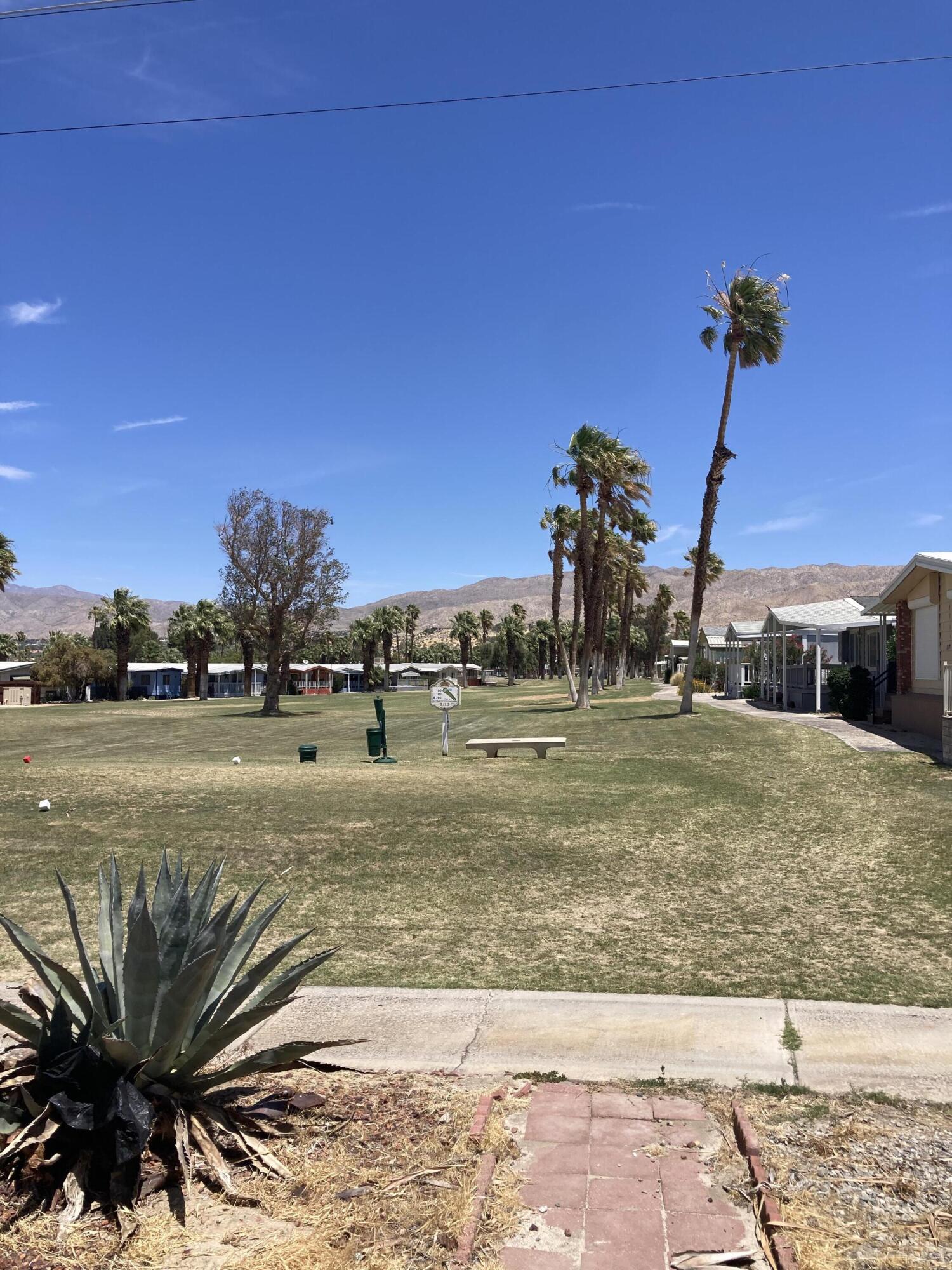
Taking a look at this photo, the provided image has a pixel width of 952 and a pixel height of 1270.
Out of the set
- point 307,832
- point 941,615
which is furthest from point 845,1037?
point 941,615

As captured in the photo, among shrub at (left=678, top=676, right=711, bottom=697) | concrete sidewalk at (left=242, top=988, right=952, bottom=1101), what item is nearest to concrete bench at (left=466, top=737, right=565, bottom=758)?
concrete sidewalk at (left=242, top=988, right=952, bottom=1101)

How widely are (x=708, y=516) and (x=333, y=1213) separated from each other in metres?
30.2

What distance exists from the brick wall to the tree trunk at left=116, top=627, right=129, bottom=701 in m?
68.1

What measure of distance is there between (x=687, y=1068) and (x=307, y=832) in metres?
6.96

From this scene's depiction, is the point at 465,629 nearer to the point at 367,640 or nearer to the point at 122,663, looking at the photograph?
the point at 367,640

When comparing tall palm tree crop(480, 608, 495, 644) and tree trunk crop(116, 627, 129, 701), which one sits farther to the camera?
tall palm tree crop(480, 608, 495, 644)

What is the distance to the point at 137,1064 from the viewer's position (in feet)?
12.9

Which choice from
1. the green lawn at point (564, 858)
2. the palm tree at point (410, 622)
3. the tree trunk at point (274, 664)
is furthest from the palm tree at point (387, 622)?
the green lawn at point (564, 858)

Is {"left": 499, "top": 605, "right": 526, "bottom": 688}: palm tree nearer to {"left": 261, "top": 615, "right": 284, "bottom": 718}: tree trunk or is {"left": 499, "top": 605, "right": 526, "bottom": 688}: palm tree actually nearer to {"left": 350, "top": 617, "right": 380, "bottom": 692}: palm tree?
{"left": 350, "top": 617, "right": 380, "bottom": 692}: palm tree

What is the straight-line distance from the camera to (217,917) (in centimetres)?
419

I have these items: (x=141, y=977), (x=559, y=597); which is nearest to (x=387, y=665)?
(x=559, y=597)

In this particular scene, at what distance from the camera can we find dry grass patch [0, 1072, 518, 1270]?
3.34m

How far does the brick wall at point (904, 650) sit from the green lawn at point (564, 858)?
4.82 m

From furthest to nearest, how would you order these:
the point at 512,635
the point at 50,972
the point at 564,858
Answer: the point at 512,635 → the point at 564,858 → the point at 50,972
